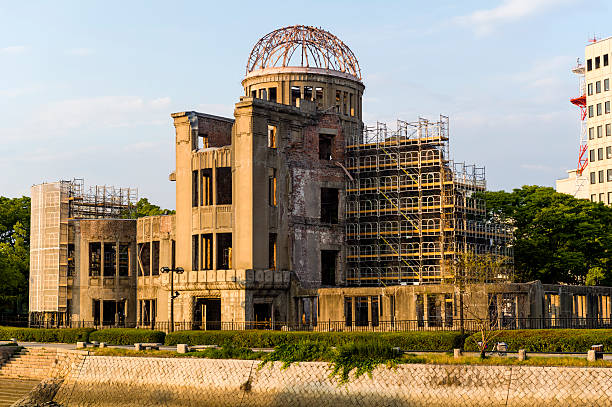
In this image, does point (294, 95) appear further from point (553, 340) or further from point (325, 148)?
point (553, 340)

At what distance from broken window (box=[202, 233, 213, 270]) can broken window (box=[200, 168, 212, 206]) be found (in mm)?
2377

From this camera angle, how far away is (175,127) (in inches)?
2520

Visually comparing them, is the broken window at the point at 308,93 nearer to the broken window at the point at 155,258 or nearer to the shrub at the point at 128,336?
the broken window at the point at 155,258

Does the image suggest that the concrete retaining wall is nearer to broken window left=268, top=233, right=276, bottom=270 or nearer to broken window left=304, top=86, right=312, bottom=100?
broken window left=268, top=233, right=276, bottom=270

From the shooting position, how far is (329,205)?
67250mm

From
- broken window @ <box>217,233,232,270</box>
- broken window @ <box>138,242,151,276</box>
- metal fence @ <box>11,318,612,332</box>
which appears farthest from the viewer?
broken window @ <box>138,242,151,276</box>

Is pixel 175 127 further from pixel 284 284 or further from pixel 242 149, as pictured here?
pixel 284 284

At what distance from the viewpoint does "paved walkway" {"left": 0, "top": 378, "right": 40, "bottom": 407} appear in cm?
4369

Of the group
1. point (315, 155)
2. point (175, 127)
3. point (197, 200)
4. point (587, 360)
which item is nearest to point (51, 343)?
point (197, 200)

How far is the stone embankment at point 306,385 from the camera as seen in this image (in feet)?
100

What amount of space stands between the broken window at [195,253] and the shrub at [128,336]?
10190 millimetres

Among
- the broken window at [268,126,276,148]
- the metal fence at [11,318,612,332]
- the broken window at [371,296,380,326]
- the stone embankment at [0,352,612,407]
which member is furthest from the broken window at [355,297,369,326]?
the stone embankment at [0,352,612,407]

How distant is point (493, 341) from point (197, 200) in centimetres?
2795

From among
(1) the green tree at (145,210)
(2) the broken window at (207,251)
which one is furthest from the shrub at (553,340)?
(1) the green tree at (145,210)
